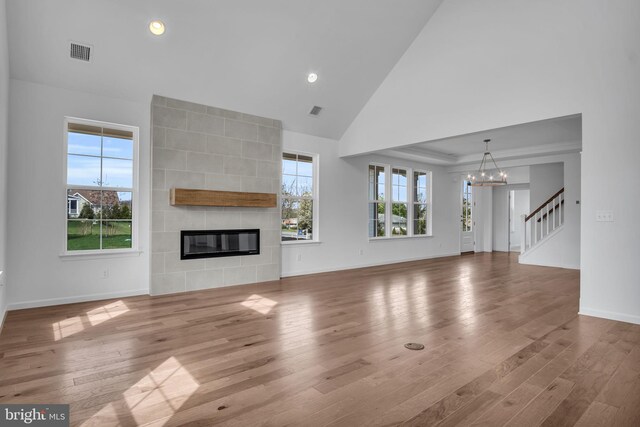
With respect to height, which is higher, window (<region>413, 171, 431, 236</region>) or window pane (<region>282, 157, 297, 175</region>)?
window pane (<region>282, 157, 297, 175</region>)

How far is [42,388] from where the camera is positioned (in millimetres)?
2473

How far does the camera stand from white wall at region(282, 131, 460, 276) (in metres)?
7.18

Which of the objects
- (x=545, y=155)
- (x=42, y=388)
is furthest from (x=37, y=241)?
(x=545, y=155)

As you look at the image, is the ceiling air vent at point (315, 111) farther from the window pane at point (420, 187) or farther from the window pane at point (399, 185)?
the window pane at point (420, 187)

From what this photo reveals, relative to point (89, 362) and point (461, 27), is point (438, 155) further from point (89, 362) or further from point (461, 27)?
point (89, 362)

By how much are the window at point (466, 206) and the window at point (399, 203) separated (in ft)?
9.87

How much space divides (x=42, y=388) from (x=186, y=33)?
4.07 m

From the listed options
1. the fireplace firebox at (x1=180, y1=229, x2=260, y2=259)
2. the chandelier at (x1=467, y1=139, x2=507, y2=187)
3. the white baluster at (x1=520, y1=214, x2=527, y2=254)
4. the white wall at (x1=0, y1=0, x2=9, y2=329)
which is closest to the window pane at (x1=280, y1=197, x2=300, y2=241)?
the fireplace firebox at (x1=180, y1=229, x2=260, y2=259)

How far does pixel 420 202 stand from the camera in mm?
9883

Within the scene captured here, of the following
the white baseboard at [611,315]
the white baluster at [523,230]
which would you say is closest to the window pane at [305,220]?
the white baseboard at [611,315]

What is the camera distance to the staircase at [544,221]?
8703 mm

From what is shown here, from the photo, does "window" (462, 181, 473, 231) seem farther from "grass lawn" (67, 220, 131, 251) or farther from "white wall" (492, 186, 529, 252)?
"grass lawn" (67, 220, 131, 251)

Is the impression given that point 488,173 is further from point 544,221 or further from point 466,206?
point 544,221

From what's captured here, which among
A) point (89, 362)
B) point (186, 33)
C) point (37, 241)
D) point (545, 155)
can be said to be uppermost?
point (186, 33)
